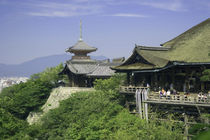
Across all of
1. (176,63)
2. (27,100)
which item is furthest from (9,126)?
(176,63)

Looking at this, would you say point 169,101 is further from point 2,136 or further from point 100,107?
point 2,136

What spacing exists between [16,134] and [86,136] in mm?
7970

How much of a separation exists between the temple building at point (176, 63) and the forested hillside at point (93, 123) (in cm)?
354

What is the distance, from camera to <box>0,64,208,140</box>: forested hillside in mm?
19266

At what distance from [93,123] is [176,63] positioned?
7797 millimetres

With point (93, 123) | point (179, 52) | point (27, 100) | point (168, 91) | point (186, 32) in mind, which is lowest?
point (27, 100)

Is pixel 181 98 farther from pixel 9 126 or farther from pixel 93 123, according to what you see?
pixel 9 126

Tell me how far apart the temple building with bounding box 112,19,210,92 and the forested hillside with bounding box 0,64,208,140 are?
11.6 feet

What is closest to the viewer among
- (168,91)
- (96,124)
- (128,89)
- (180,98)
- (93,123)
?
(180,98)

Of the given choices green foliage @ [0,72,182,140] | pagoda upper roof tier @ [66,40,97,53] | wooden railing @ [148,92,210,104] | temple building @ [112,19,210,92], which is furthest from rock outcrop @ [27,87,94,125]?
wooden railing @ [148,92,210,104]

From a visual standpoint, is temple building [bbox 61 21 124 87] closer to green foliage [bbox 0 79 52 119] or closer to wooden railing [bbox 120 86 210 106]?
green foliage [bbox 0 79 52 119]

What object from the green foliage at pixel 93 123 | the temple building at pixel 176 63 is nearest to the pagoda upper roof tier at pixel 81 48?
the green foliage at pixel 93 123

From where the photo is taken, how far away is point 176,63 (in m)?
22.0

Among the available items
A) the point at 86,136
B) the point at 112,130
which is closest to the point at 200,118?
the point at 112,130
